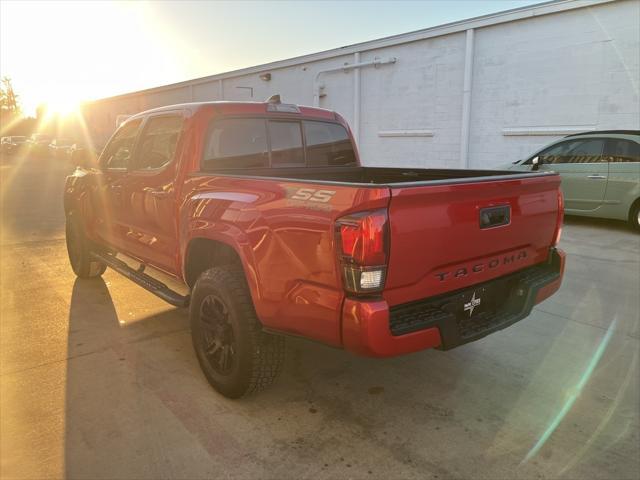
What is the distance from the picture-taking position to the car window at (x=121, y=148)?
452cm

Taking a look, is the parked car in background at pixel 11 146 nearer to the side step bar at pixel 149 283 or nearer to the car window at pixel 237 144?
the side step bar at pixel 149 283

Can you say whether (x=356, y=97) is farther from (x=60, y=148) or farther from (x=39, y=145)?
(x=39, y=145)

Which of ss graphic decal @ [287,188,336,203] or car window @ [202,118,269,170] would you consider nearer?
ss graphic decal @ [287,188,336,203]

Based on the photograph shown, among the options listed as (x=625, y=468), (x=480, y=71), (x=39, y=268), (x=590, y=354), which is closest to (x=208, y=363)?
(x=625, y=468)

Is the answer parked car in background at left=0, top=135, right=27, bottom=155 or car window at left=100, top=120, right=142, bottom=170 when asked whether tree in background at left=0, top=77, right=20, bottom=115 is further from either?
car window at left=100, top=120, right=142, bottom=170

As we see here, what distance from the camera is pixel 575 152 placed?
29.9 ft

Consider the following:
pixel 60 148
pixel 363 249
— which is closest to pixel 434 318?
pixel 363 249

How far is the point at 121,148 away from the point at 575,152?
8.14 meters

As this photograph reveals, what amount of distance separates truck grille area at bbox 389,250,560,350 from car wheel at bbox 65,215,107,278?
13.7 feet

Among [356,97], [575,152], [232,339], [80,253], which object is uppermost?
[356,97]

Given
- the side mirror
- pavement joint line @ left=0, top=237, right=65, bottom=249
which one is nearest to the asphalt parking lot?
pavement joint line @ left=0, top=237, right=65, bottom=249

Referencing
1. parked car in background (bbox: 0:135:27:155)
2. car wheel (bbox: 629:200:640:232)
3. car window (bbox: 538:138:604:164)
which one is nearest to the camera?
car wheel (bbox: 629:200:640:232)

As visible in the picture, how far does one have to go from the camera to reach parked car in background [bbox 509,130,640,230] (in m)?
8.35

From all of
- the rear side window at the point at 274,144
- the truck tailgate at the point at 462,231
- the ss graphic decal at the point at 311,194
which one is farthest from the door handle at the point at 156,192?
the truck tailgate at the point at 462,231
